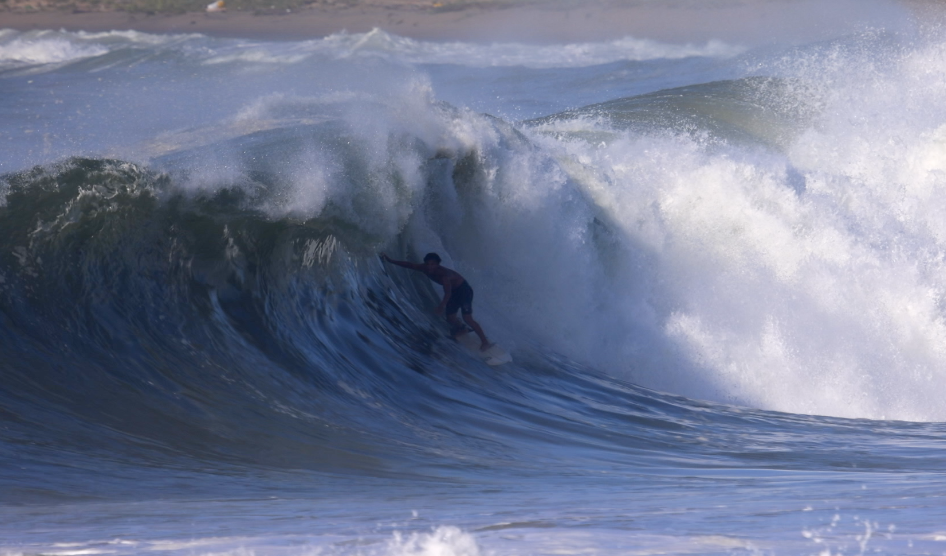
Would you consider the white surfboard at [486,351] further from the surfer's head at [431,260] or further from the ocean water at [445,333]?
the surfer's head at [431,260]

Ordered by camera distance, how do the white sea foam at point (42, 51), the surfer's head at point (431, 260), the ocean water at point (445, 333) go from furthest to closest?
the white sea foam at point (42, 51), the surfer's head at point (431, 260), the ocean water at point (445, 333)

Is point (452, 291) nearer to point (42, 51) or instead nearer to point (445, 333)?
point (445, 333)

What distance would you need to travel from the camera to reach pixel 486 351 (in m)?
8.02

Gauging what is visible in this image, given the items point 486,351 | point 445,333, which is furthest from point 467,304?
point 486,351

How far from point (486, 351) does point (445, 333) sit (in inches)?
14.7

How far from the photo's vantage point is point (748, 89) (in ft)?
60.5

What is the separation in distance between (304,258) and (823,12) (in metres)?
34.1

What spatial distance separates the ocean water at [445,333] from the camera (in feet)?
11.8

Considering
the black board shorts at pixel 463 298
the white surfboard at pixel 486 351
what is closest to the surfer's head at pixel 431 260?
the black board shorts at pixel 463 298

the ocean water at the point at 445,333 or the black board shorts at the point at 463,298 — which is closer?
the ocean water at the point at 445,333

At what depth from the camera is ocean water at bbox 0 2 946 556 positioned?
11.8 feet

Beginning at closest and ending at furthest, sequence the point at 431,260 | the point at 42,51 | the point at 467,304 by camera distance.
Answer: the point at 431,260 < the point at 467,304 < the point at 42,51

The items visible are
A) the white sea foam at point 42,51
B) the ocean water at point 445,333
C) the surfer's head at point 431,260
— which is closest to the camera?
the ocean water at point 445,333

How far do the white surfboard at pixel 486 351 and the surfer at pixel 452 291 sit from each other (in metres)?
0.04
